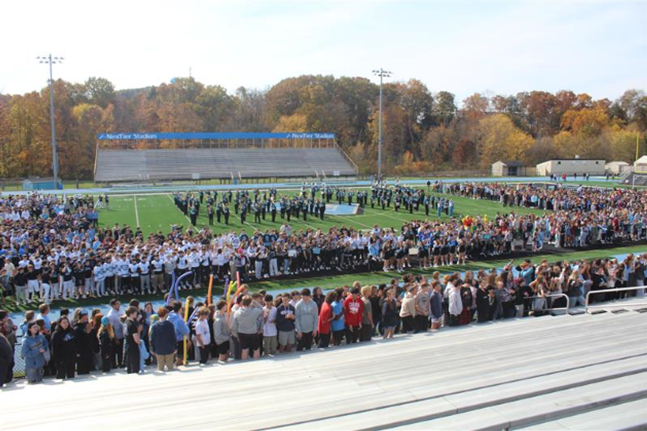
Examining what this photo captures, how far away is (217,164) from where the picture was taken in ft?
180

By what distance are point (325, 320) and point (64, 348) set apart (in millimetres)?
3697

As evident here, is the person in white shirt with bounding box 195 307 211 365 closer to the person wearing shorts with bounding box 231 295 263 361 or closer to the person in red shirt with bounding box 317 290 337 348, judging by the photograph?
the person wearing shorts with bounding box 231 295 263 361

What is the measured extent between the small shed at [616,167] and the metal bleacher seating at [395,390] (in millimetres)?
60581

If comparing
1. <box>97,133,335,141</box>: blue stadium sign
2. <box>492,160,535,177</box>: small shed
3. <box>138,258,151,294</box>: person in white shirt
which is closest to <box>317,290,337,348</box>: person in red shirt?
<box>138,258,151,294</box>: person in white shirt

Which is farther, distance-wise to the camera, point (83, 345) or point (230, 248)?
point (230, 248)

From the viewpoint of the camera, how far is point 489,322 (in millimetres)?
9617

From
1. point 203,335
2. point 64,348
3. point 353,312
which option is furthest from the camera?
point 353,312

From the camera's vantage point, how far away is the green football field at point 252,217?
24.8m

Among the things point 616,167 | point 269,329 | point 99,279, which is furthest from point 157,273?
point 616,167

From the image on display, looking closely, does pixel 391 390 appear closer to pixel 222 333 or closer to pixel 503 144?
pixel 222 333

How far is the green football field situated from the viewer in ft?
81.5

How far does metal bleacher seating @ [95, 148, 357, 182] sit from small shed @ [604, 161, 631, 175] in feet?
99.1

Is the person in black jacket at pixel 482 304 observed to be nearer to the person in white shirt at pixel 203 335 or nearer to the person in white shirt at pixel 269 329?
the person in white shirt at pixel 269 329

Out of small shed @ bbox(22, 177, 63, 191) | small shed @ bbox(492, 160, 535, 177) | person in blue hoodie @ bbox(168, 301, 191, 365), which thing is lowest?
person in blue hoodie @ bbox(168, 301, 191, 365)
